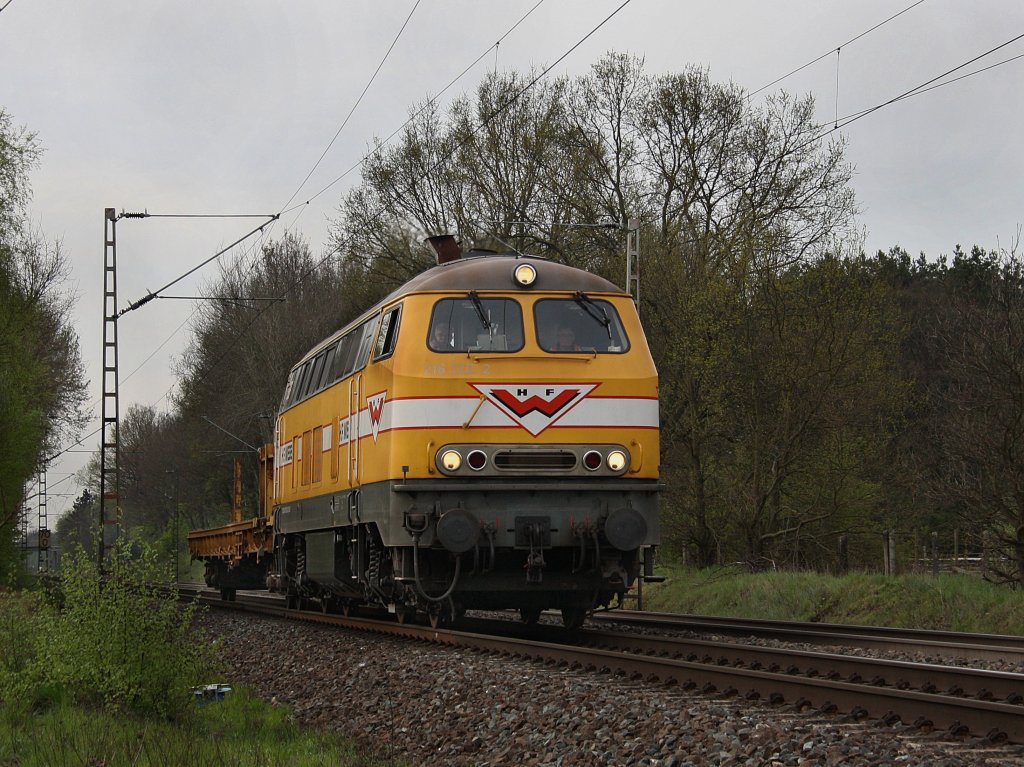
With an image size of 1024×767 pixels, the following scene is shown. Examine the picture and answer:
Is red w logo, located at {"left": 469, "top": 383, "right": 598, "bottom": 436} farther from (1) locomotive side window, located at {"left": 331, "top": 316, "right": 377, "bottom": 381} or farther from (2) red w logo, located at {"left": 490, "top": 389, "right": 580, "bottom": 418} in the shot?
(1) locomotive side window, located at {"left": 331, "top": 316, "right": 377, "bottom": 381}

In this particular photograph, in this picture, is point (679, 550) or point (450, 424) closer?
point (450, 424)

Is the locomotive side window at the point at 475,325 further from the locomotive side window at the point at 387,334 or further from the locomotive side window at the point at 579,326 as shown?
the locomotive side window at the point at 387,334

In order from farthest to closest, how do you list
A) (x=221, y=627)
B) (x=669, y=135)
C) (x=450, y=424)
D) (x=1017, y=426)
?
(x=669, y=135) → (x=221, y=627) → (x=1017, y=426) → (x=450, y=424)

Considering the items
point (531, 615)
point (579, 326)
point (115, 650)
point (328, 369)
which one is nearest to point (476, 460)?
point (579, 326)

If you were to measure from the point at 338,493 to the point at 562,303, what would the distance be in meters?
3.87

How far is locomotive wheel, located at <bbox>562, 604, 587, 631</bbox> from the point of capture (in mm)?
14094

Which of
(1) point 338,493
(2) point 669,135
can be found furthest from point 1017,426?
(2) point 669,135

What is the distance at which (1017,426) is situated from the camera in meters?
16.4

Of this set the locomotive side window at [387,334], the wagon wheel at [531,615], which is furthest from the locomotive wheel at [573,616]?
the locomotive side window at [387,334]

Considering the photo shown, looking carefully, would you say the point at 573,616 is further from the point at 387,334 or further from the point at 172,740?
the point at 172,740

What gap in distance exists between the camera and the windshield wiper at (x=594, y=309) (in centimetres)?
1319

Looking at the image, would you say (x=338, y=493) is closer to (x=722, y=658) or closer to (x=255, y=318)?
(x=722, y=658)

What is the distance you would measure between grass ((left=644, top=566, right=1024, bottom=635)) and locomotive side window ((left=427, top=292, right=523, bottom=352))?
22.8 ft

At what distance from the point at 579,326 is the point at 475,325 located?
1109 mm
